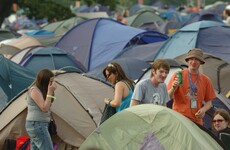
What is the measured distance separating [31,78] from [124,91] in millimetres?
5182

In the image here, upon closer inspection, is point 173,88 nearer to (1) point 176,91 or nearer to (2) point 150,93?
(1) point 176,91

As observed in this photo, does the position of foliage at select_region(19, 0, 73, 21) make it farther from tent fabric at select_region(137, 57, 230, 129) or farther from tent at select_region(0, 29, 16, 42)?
tent fabric at select_region(137, 57, 230, 129)

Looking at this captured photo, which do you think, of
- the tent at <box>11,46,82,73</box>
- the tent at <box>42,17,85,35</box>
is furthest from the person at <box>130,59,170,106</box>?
the tent at <box>42,17,85,35</box>

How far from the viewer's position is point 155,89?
8430 mm

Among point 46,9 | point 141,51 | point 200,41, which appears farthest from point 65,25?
point 200,41

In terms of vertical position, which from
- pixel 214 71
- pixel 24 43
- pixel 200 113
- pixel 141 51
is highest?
pixel 200 113

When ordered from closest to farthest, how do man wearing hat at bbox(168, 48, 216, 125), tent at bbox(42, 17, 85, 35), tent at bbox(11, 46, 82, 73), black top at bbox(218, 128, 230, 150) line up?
black top at bbox(218, 128, 230, 150) < man wearing hat at bbox(168, 48, 216, 125) < tent at bbox(11, 46, 82, 73) < tent at bbox(42, 17, 85, 35)

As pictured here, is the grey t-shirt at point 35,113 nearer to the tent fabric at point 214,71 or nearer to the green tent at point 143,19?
the tent fabric at point 214,71

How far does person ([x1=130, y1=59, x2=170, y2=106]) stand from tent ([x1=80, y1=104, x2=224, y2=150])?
2.60ft

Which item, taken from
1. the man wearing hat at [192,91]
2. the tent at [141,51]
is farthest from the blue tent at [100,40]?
the man wearing hat at [192,91]

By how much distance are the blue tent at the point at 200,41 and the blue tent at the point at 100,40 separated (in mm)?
1630

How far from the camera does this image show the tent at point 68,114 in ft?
33.6

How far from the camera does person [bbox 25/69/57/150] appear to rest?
887 centimetres

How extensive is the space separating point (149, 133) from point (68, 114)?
329 centimetres
